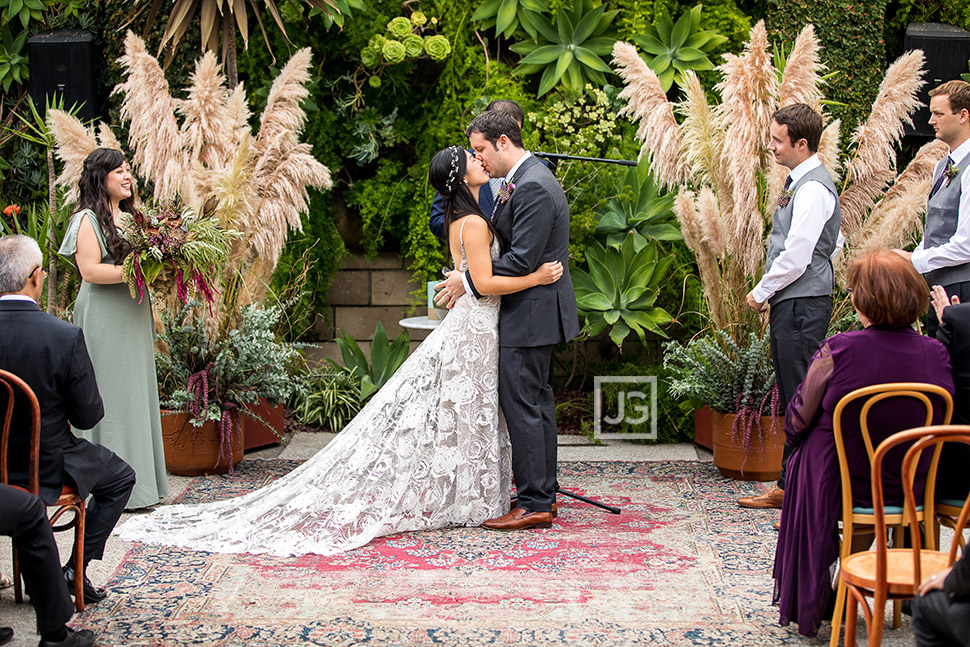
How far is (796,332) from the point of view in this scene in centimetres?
427

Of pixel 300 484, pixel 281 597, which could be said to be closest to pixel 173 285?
pixel 300 484

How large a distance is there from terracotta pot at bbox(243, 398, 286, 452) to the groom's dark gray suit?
1.79 metres

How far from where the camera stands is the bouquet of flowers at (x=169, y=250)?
14.2ft

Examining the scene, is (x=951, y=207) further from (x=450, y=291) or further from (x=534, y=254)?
(x=450, y=291)

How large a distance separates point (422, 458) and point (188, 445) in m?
1.49

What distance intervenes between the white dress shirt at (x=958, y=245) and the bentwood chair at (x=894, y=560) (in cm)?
156

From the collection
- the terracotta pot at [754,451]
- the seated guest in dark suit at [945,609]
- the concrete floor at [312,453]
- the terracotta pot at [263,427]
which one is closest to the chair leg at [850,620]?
the seated guest in dark suit at [945,609]

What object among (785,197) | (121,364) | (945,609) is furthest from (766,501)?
(121,364)

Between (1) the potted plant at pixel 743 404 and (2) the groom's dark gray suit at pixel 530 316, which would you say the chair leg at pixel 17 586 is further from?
(1) the potted plant at pixel 743 404

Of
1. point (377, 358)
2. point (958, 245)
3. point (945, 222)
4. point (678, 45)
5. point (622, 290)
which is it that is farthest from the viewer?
point (678, 45)

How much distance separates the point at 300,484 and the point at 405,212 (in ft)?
9.57

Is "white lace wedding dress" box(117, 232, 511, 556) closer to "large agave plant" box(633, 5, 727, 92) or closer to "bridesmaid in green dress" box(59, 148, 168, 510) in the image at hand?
"bridesmaid in green dress" box(59, 148, 168, 510)

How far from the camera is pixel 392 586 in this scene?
11.7ft

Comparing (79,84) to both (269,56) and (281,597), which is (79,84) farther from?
(281,597)
